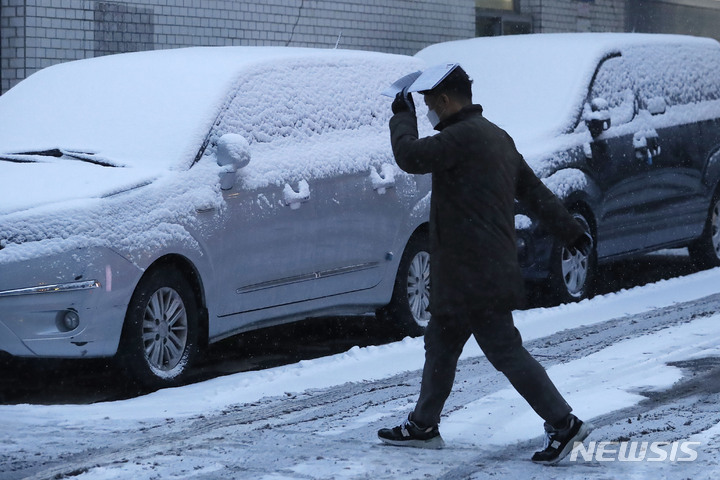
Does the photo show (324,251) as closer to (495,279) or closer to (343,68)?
(343,68)

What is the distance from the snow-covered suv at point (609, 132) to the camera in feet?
36.6

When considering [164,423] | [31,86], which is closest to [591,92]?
[31,86]

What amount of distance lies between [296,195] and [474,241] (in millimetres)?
2754

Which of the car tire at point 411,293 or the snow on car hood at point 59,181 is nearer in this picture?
the snow on car hood at point 59,181

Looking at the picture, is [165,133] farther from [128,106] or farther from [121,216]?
[121,216]

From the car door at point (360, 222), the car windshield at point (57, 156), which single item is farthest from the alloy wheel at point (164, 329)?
the car door at point (360, 222)

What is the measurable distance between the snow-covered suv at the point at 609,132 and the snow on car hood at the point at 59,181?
365cm

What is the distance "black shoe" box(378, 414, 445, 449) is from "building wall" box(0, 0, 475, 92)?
710cm

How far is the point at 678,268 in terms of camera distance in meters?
13.9

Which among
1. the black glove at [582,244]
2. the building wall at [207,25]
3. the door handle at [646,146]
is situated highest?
the building wall at [207,25]

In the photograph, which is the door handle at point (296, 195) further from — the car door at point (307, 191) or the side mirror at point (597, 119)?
the side mirror at point (597, 119)

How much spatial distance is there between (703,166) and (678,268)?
1286 millimetres

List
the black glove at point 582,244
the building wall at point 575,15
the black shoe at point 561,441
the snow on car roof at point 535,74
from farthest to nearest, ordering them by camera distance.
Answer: the building wall at point 575,15 < the snow on car roof at point 535,74 < the black glove at point 582,244 < the black shoe at point 561,441

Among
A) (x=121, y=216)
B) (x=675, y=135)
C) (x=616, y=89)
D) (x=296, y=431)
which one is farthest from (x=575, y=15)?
(x=296, y=431)
